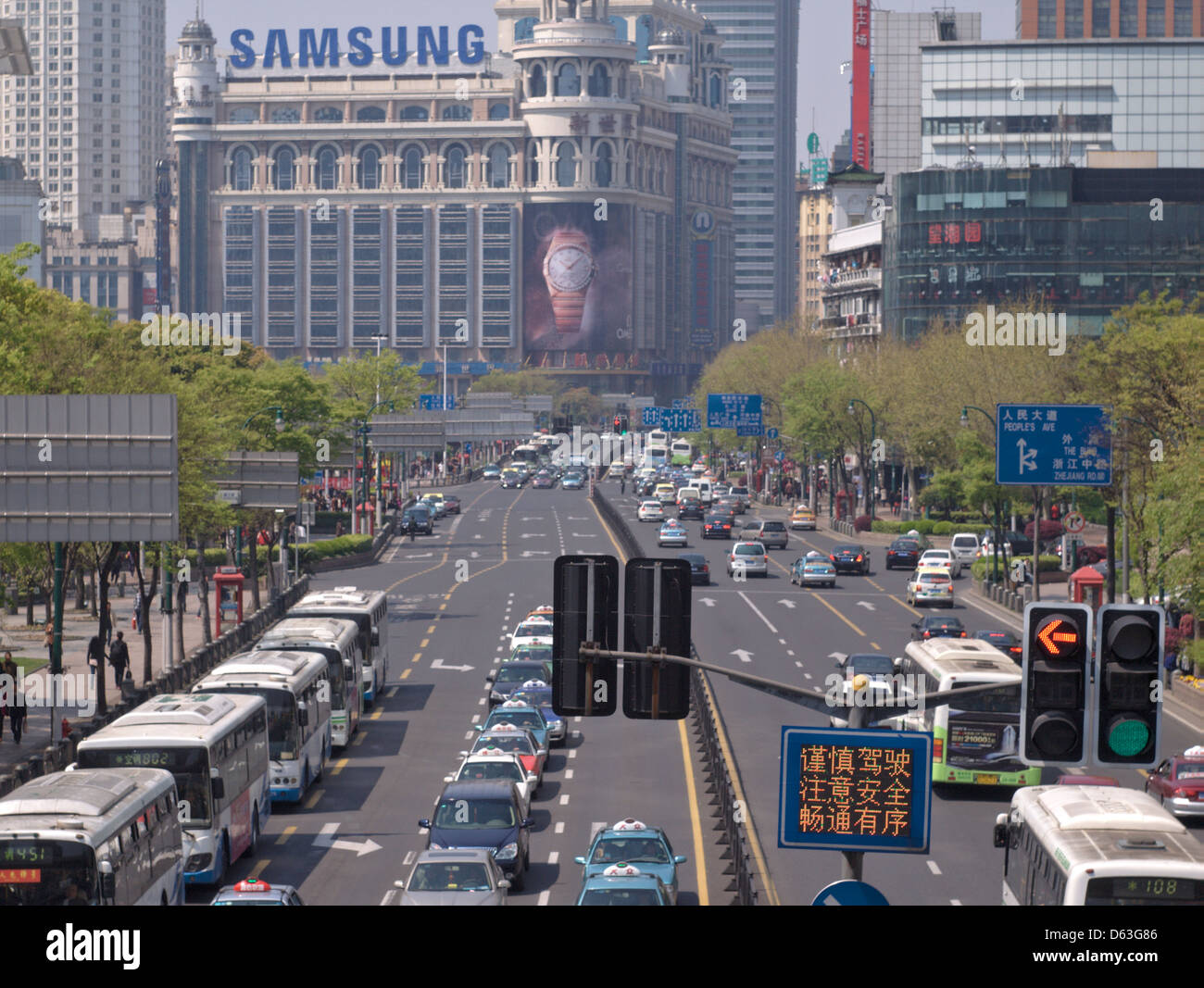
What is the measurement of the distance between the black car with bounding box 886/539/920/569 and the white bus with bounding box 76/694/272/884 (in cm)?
5645

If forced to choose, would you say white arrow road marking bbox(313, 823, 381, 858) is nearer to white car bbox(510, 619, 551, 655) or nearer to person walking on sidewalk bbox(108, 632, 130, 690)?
person walking on sidewalk bbox(108, 632, 130, 690)

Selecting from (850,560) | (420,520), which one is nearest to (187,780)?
(850,560)

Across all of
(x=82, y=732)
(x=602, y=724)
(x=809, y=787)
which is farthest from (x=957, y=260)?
(x=809, y=787)

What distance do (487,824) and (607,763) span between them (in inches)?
416

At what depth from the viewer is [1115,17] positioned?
19938 centimetres

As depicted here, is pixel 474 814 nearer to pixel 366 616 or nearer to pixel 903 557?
pixel 366 616

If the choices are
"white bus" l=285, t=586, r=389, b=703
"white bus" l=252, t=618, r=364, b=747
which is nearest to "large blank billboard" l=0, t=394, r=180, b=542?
"white bus" l=252, t=618, r=364, b=747

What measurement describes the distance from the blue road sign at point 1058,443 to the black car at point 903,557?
2727cm

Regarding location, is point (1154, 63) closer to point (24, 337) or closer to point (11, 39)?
point (11, 39)

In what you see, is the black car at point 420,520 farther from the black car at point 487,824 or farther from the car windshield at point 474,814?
the car windshield at point 474,814

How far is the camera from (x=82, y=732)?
37781 mm

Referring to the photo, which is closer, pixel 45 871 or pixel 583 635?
pixel 583 635

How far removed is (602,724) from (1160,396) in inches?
829

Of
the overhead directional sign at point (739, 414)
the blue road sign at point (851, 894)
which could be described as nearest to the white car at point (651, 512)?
the overhead directional sign at point (739, 414)
